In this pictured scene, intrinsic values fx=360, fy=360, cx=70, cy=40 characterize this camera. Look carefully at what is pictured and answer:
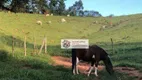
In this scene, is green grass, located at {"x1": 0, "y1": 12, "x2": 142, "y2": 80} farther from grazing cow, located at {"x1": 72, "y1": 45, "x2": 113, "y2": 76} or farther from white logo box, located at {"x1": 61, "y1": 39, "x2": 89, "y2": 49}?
white logo box, located at {"x1": 61, "y1": 39, "x2": 89, "y2": 49}

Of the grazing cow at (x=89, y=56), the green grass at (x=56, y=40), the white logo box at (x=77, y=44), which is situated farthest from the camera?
the white logo box at (x=77, y=44)

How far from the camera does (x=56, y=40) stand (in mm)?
47156

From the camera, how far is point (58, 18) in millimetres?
65125

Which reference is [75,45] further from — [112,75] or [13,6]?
[13,6]

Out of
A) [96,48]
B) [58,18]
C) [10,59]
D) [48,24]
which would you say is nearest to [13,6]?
[58,18]

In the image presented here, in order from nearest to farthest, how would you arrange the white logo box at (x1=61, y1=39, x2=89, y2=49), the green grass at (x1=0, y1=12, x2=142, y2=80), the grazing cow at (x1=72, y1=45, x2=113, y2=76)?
1. the green grass at (x1=0, y1=12, x2=142, y2=80)
2. the grazing cow at (x1=72, y1=45, x2=113, y2=76)
3. the white logo box at (x1=61, y1=39, x2=89, y2=49)

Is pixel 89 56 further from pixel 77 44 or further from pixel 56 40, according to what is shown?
pixel 56 40

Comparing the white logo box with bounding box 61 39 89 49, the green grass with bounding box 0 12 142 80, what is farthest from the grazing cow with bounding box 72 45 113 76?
the green grass with bounding box 0 12 142 80

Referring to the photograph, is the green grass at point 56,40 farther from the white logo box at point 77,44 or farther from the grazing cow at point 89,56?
the white logo box at point 77,44

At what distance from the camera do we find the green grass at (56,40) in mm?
18628

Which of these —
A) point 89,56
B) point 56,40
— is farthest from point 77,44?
point 56,40

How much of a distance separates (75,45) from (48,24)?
38.0 metres

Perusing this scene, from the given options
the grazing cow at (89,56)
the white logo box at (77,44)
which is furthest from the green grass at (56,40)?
the white logo box at (77,44)

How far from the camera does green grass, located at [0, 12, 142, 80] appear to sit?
18.6 meters
